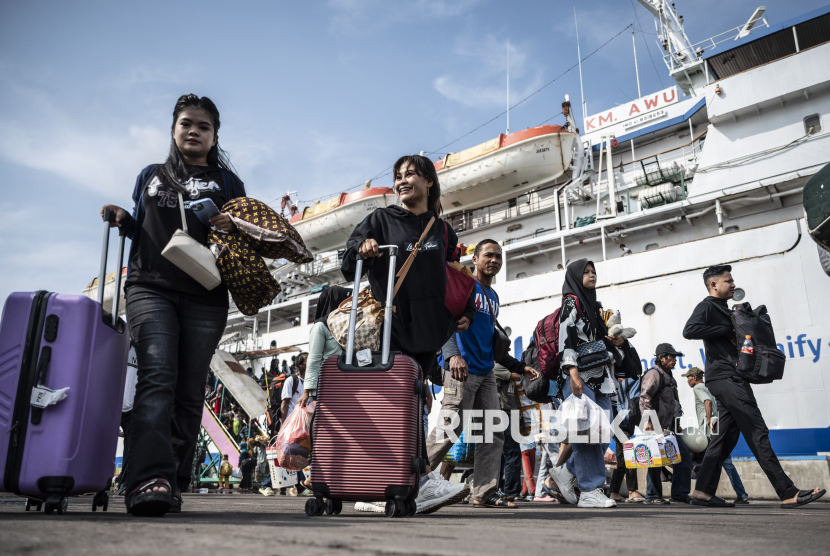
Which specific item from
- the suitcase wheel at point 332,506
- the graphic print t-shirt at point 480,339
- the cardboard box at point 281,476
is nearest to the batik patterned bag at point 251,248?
the suitcase wheel at point 332,506

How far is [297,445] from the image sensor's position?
2.70 meters

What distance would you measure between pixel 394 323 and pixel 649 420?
3.83 meters

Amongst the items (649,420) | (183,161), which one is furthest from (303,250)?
(649,420)

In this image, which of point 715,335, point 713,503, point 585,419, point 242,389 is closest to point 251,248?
point 585,419

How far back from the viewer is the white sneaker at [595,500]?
11.4ft

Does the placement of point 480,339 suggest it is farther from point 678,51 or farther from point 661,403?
point 678,51

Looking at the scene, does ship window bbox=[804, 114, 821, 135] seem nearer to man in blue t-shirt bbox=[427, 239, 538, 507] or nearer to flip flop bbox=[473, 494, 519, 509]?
man in blue t-shirt bbox=[427, 239, 538, 507]

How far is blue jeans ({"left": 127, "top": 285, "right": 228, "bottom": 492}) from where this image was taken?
1922 mm

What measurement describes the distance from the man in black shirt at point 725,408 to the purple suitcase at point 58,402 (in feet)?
11.8

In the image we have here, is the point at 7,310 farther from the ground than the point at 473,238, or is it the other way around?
the point at 473,238

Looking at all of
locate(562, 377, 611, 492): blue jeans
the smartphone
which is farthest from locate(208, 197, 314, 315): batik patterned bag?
locate(562, 377, 611, 492): blue jeans

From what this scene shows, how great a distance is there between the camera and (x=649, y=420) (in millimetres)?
5344

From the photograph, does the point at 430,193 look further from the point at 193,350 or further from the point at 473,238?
the point at 473,238

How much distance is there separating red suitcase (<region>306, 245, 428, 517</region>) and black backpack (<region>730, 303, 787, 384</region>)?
2679 mm
